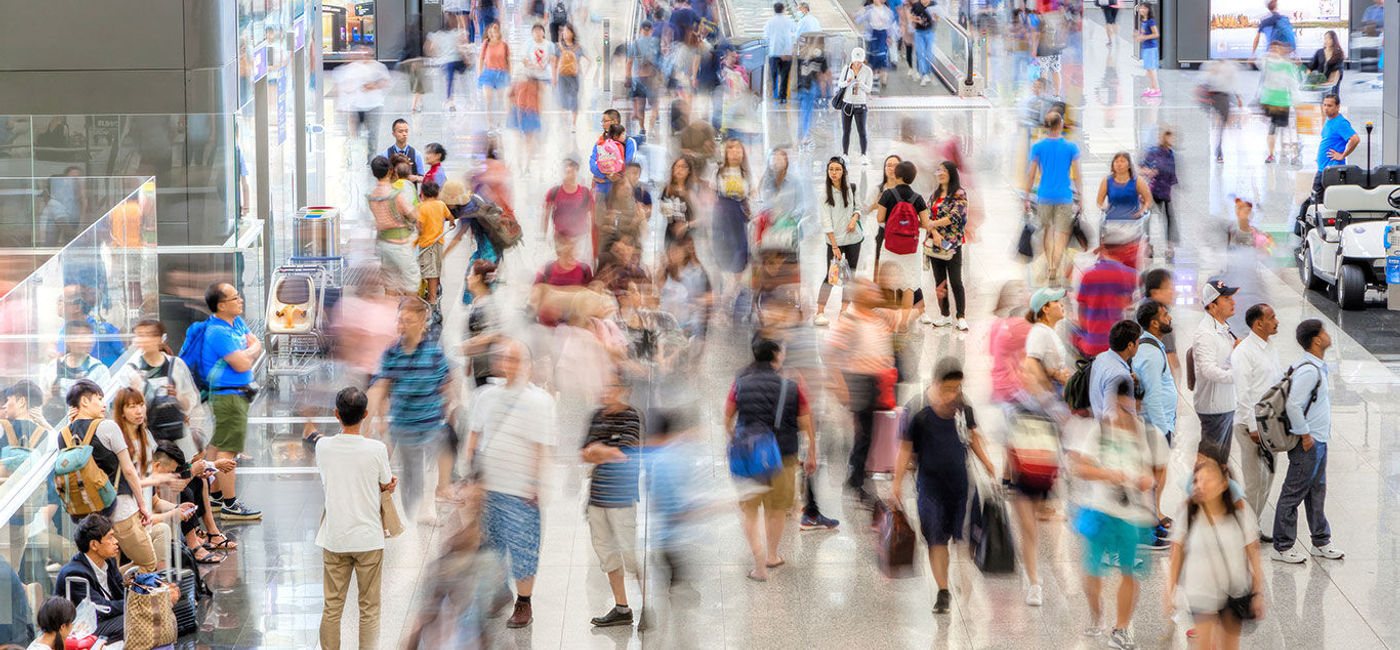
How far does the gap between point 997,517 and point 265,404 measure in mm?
6419

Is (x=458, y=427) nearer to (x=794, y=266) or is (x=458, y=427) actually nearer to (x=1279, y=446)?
(x=794, y=266)

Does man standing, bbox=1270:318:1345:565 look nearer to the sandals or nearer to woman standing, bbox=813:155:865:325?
woman standing, bbox=813:155:865:325

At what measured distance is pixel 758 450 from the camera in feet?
30.1

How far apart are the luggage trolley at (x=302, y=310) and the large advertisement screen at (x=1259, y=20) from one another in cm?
2011

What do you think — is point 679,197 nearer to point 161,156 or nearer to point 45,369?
point 161,156

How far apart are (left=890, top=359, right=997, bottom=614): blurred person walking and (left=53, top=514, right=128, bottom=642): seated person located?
3.79 meters

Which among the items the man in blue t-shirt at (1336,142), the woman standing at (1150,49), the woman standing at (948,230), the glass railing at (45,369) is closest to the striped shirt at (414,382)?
the glass railing at (45,369)

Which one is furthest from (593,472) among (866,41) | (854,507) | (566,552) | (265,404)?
(866,41)

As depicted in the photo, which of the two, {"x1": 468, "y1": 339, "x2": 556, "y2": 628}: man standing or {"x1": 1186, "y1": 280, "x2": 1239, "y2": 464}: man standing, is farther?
{"x1": 1186, "y1": 280, "x2": 1239, "y2": 464}: man standing

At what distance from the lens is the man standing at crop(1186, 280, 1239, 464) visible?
33.0 feet

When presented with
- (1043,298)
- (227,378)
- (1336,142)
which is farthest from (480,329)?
(1336,142)

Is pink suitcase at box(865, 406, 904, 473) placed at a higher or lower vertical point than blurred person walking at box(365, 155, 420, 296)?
lower

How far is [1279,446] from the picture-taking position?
9.64 meters

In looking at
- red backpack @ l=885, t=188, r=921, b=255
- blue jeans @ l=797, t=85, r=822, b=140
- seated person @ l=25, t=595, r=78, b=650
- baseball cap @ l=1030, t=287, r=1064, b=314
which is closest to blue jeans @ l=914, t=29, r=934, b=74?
blue jeans @ l=797, t=85, r=822, b=140
